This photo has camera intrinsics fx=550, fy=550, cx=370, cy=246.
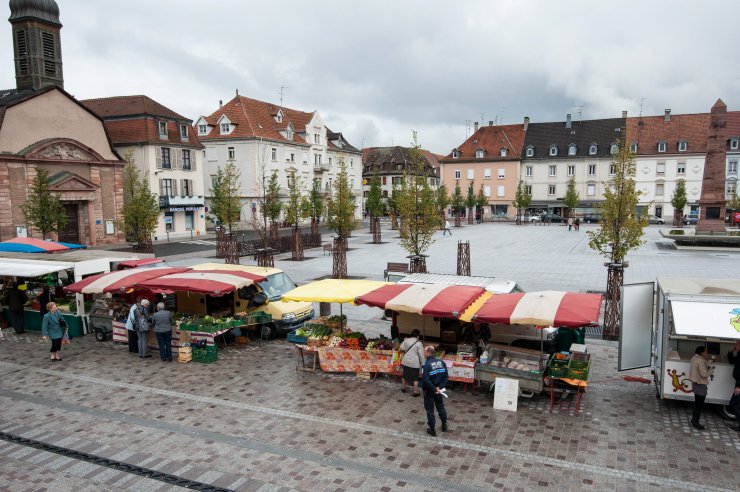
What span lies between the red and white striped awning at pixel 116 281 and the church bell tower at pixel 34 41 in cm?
3013

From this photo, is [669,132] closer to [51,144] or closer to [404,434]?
[51,144]

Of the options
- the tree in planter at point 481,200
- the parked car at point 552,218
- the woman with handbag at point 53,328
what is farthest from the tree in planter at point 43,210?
the parked car at point 552,218

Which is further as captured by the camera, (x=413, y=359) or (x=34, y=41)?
(x=34, y=41)

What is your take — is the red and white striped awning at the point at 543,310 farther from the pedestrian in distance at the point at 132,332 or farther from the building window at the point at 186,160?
the building window at the point at 186,160

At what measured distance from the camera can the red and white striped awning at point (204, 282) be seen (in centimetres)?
1386

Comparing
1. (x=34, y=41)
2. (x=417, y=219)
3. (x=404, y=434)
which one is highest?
(x=34, y=41)

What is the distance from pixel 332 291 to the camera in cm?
1384

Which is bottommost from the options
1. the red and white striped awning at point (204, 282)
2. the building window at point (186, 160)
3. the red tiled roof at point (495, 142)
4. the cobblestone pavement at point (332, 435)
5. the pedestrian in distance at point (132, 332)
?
the cobblestone pavement at point (332, 435)

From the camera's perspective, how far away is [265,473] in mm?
8492

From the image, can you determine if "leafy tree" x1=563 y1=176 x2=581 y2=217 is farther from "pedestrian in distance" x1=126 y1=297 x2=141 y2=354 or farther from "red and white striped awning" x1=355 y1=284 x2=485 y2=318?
"pedestrian in distance" x1=126 y1=297 x2=141 y2=354

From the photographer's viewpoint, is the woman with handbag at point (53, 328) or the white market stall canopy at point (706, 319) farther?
the woman with handbag at point (53, 328)

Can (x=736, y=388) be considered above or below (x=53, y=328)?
below

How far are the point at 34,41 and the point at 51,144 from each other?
7.72 m

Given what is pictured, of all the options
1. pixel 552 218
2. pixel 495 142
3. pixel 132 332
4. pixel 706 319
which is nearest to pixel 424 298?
pixel 706 319
